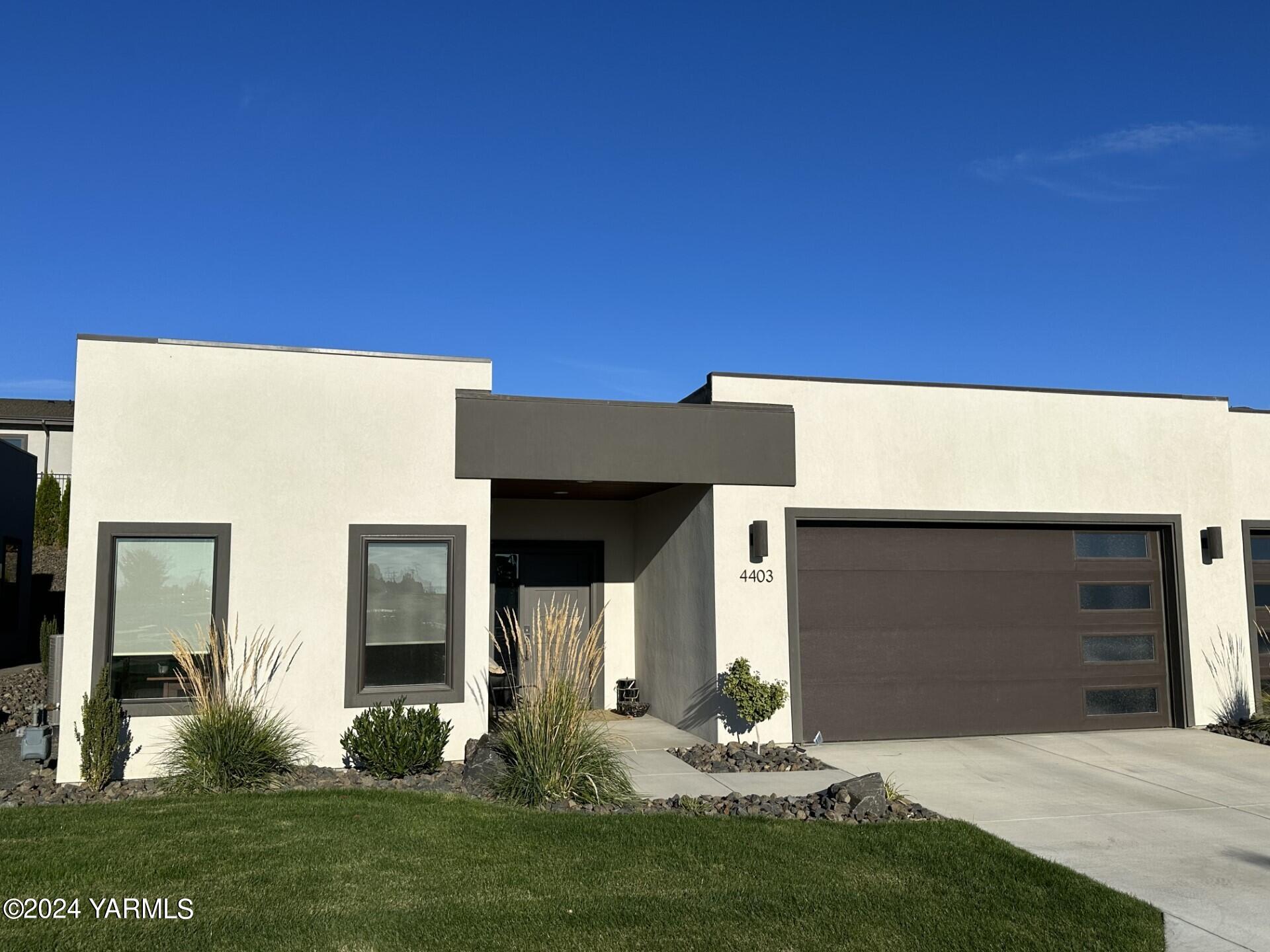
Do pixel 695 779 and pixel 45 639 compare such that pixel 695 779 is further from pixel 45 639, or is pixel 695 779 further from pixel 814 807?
pixel 45 639

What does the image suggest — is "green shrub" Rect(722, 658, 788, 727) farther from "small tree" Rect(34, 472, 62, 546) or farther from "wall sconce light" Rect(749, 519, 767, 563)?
"small tree" Rect(34, 472, 62, 546)

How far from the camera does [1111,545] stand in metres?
10.8

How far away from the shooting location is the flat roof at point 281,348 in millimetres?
8297

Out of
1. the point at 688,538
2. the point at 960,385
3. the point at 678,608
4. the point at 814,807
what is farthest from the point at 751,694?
the point at 960,385

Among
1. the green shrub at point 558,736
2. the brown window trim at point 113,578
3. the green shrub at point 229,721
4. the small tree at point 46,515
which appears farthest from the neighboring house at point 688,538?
the small tree at point 46,515

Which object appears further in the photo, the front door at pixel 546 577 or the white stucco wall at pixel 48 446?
the white stucco wall at pixel 48 446

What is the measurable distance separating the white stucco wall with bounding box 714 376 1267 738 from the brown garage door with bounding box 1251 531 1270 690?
38 centimetres

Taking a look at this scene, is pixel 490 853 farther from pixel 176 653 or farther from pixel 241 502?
pixel 241 502

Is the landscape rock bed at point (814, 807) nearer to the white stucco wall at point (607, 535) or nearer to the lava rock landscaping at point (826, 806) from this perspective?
the lava rock landscaping at point (826, 806)

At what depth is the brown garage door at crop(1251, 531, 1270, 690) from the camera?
1108 centimetres

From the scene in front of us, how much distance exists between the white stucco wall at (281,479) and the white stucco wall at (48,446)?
72.8 feet

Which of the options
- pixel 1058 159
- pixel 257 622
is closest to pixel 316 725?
pixel 257 622

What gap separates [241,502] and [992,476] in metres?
8.04

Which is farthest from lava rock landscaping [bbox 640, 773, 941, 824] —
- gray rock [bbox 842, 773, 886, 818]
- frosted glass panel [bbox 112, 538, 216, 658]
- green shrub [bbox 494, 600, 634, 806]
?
frosted glass panel [bbox 112, 538, 216, 658]
